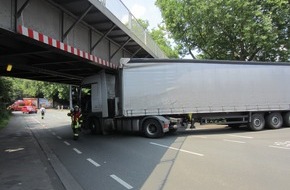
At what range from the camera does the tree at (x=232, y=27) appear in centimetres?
2852

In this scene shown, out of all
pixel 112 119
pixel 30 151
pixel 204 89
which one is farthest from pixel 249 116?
pixel 30 151

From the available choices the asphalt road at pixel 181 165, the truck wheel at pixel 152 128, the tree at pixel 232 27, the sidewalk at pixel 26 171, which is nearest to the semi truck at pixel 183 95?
the truck wheel at pixel 152 128

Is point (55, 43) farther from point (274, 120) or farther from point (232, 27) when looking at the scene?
point (232, 27)

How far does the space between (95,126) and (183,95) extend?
520 centimetres

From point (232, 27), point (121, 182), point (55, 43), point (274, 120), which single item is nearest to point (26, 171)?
point (121, 182)

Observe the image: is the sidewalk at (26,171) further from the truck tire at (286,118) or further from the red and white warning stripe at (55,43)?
the truck tire at (286,118)

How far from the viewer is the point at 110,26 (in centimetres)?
1608

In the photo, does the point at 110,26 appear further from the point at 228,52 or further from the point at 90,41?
the point at 228,52

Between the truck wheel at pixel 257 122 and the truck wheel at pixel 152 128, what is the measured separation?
18.3ft

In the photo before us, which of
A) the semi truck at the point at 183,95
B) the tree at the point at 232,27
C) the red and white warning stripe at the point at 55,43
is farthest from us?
the tree at the point at 232,27

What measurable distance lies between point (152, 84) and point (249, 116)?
19.0 feet

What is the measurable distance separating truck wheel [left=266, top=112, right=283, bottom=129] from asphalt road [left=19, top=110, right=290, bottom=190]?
5.77 meters

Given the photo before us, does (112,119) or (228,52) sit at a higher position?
(228,52)

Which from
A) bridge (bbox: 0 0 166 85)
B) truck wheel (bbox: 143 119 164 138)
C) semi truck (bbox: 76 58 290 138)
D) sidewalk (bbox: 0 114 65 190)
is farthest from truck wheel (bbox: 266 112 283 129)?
sidewalk (bbox: 0 114 65 190)
